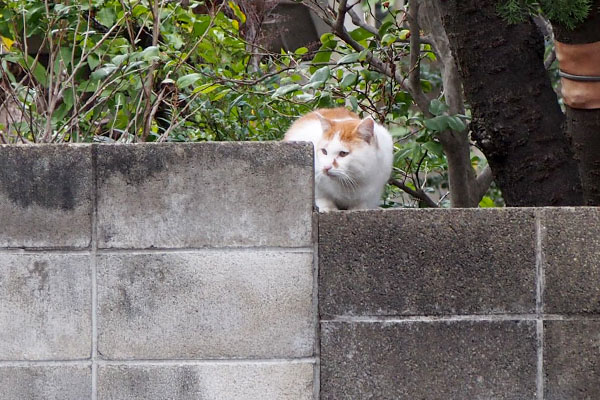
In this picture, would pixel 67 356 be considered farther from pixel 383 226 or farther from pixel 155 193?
pixel 383 226

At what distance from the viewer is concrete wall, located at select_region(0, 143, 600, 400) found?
2607 millimetres

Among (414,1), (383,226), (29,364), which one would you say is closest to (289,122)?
(414,1)

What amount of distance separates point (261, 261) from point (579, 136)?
136 cm

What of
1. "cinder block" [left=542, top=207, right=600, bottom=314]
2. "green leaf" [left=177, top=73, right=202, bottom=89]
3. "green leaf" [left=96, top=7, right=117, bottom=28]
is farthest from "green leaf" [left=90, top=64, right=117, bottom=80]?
"cinder block" [left=542, top=207, right=600, bottom=314]

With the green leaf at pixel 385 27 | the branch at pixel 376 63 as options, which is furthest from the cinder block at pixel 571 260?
the green leaf at pixel 385 27

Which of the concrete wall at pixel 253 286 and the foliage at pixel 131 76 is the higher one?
the foliage at pixel 131 76

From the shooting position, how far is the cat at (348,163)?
11.6ft

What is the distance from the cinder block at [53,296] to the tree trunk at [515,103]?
186 centimetres

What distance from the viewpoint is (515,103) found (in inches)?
132

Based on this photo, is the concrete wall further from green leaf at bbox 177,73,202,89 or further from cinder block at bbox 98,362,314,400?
green leaf at bbox 177,73,202,89

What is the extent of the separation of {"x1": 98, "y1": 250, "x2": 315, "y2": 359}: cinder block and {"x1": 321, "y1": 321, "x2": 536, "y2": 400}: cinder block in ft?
0.51

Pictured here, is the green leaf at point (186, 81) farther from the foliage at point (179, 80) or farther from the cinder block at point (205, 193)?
the cinder block at point (205, 193)

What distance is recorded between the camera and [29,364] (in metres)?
2.62

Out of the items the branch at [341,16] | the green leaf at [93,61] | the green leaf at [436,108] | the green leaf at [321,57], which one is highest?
the branch at [341,16]
